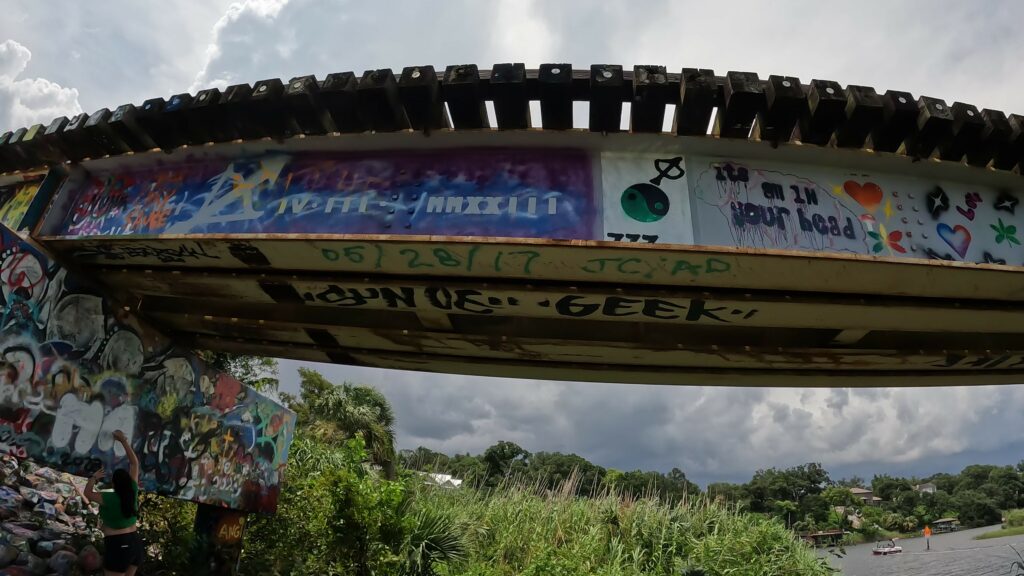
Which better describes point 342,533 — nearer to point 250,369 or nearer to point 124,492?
point 124,492

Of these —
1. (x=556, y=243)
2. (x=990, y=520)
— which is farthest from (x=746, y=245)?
(x=990, y=520)

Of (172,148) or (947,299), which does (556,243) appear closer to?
(947,299)

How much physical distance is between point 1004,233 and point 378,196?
468 cm

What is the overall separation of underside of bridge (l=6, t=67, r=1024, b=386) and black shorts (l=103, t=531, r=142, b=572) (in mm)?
2078

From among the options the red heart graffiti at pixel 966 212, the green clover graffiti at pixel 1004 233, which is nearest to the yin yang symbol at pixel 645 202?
the red heart graffiti at pixel 966 212

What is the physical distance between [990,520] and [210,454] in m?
123

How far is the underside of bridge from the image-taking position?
152 inches

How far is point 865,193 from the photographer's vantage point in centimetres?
426

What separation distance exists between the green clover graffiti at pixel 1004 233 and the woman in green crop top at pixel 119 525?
22.9 feet

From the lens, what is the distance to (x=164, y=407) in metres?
6.25

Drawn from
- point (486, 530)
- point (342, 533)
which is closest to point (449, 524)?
point (486, 530)

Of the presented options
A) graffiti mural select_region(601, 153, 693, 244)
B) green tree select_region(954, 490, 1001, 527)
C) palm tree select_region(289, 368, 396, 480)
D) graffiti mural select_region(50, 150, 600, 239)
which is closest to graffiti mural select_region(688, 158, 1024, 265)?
graffiti mural select_region(601, 153, 693, 244)

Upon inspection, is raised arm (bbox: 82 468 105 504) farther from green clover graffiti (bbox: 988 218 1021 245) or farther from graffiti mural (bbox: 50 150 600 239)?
green clover graffiti (bbox: 988 218 1021 245)

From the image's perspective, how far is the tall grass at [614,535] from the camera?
11508 millimetres
